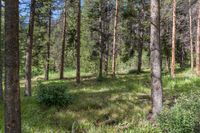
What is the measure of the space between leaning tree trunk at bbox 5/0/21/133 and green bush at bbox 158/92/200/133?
3724mm

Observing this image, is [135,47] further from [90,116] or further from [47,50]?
[90,116]

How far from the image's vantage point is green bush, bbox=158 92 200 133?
855 centimetres

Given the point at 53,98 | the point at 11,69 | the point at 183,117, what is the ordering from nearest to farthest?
the point at 11,69 < the point at 183,117 < the point at 53,98

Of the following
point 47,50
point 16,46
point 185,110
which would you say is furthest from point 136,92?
point 47,50

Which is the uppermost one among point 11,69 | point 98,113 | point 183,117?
point 11,69

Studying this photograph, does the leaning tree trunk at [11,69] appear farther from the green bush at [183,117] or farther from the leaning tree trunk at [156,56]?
the leaning tree trunk at [156,56]

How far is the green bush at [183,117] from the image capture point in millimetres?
8555

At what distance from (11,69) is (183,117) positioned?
4136 mm

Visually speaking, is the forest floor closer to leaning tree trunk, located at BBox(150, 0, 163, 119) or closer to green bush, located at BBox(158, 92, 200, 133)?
leaning tree trunk, located at BBox(150, 0, 163, 119)

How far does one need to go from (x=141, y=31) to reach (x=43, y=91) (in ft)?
91.6

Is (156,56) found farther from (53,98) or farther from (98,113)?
(53,98)

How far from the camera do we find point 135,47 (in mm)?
47188

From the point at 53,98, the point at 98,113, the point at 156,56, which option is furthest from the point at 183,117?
the point at 53,98

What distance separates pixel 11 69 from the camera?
7211 millimetres
